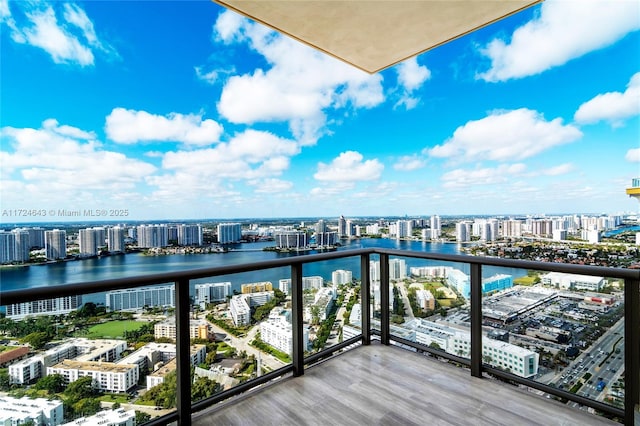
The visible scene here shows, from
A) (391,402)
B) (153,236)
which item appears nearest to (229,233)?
(153,236)

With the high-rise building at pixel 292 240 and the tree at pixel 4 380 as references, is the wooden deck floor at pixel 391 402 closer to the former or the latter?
the tree at pixel 4 380

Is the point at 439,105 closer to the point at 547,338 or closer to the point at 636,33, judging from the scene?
the point at 636,33

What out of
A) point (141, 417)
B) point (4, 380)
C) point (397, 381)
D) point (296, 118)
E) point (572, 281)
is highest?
point (296, 118)

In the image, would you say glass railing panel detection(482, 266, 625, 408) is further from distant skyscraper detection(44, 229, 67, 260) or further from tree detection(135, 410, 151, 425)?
distant skyscraper detection(44, 229, 67, 260)

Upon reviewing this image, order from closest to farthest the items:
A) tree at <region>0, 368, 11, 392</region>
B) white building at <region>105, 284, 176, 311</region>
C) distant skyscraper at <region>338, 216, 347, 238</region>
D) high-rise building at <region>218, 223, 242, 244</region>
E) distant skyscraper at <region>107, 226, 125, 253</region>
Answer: tree at <region>0, 368, 11, 392</region>
white building at <region>105, 284, 176, 311</region>
distant skyscraper at <region>107, 226, 125, 253</region>
distant skyscraper at <region>338, 216, 347, 238</region>
high-rise building at <region>218, 223, 242, 244</region>

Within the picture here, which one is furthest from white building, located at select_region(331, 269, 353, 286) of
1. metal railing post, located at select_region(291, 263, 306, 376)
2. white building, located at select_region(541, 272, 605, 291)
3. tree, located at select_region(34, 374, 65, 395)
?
tree, located at select_region(34, 374, 65, 395)

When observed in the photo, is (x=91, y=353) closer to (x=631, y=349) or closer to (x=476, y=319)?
(x=476, y=319)

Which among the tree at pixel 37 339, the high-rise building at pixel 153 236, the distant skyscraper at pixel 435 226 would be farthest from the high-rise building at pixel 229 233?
the distant skyscraper at pixel 435 226
